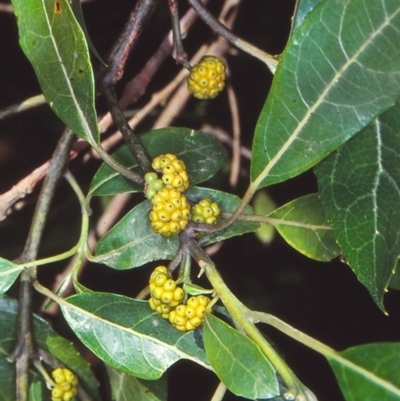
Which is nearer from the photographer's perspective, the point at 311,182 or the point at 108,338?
the point at 108,338

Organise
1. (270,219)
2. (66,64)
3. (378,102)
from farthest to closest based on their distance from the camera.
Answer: (270,219) → (66,64) → (378,102)

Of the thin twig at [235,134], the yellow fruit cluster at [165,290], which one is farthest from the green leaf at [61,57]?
the thin twig at [235,134]

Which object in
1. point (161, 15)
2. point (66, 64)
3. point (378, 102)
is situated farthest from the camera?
point (161, 15)

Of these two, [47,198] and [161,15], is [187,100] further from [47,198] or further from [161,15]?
[47,198]

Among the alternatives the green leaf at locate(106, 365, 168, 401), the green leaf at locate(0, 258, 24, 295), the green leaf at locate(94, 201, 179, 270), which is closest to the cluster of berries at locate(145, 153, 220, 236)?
the green leaf at locate(94, 201, 179, 270)

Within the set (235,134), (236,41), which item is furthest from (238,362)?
(235,134)

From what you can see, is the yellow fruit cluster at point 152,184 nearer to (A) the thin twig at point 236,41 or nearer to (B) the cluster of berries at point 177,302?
(B) the cluster of berries at point 177,302

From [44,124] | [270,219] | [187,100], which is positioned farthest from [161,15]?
[270,219]

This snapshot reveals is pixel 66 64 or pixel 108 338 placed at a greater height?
pixel 66 64
